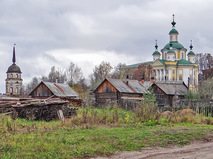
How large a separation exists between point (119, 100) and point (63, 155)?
26873 mm

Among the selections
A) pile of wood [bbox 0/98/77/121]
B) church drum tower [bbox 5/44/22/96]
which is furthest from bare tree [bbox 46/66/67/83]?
A: pile of wood [bbox 0/98/77/121]

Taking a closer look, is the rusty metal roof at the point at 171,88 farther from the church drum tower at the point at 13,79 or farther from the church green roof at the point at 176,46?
the church green roof at the point at 176,46

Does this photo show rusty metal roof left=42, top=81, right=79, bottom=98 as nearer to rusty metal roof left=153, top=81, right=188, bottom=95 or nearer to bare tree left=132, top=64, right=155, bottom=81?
rusty metal roof left=153, top=81, right=188, bottom=95

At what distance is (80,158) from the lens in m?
7.61

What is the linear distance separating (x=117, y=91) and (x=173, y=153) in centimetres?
2797

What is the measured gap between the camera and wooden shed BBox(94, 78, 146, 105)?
119 ft

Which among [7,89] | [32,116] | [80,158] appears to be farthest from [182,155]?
[7,89]

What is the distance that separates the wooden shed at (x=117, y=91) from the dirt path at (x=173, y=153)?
25.7 metres

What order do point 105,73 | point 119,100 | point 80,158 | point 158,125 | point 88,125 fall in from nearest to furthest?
point 80,158
point 88,125
point 158,125
point 119,100
point 105,73

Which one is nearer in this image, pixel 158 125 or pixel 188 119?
pixel 158 125

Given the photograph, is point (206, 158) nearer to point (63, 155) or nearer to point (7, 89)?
point (63, 155)

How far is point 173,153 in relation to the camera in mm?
8320

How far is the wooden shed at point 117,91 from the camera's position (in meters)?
36.1

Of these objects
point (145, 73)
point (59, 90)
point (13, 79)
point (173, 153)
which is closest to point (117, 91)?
point (59, 90)
